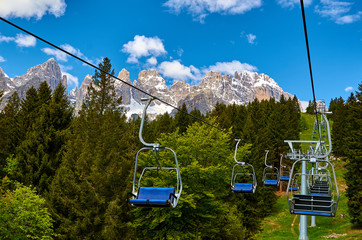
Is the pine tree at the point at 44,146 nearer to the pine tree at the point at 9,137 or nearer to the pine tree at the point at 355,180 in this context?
the pine tree at the point at 9,137

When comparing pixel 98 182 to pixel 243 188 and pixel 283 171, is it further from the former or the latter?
pixel 283 171

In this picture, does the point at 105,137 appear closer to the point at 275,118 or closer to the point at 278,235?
the point at 278,235

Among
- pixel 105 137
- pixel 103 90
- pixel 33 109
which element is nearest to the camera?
pixel 105 137

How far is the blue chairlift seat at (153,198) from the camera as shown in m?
9.51

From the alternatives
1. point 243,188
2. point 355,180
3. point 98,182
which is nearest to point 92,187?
point 98,182

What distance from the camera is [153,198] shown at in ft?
32.9

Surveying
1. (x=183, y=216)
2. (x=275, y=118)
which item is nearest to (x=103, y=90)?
(x=183, y=216)

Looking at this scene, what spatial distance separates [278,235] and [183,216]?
16.1m

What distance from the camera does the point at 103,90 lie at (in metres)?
41.8

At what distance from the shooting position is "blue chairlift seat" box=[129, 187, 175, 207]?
9.51 m

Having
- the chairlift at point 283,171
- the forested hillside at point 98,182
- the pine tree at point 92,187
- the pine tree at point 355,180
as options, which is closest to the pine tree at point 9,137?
the forested hillside at point 98,182

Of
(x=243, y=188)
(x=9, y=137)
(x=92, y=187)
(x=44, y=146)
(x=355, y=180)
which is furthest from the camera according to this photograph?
(x=9, y=137)

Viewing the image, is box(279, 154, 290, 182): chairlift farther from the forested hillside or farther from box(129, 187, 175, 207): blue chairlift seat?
box(129, 187, 175, 207): blue chairlift seat

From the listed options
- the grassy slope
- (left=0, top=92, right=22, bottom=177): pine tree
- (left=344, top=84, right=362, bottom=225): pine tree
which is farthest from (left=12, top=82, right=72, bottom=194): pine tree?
(left=344, top=84, right=362, bottom=225): pine tree
